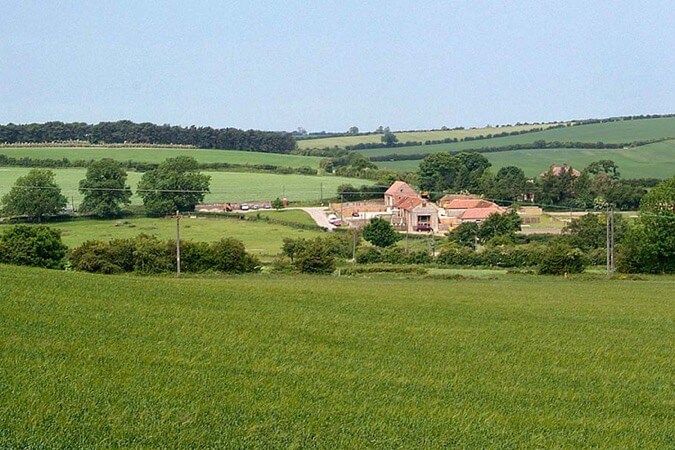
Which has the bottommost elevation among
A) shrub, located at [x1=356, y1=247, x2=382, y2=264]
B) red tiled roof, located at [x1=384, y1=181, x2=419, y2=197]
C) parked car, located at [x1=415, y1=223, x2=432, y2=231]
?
shrub, located at [x1=356, y1=247, x2=382, y2=264]

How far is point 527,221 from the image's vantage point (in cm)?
8806

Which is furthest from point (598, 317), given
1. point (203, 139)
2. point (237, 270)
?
point (203, 139)

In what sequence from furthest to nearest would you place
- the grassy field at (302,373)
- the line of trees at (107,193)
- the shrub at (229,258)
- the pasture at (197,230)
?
the line of trees at (107,193)
the pasture at (197,230)
the shrub at (229,258)
the grassy field at (302,373)

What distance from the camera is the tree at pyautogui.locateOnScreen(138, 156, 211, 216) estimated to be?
80.9m

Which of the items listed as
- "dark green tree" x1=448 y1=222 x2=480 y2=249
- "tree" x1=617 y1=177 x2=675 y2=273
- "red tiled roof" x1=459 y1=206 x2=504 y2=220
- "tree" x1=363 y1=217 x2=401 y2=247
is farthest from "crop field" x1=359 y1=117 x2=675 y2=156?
"tree" x1=617 y1=177 x2=675 y2=273

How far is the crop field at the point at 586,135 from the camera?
155 metres

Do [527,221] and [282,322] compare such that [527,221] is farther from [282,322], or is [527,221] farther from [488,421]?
[488,421]

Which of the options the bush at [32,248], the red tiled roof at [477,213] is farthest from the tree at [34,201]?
the red tiled roof at [477,213]

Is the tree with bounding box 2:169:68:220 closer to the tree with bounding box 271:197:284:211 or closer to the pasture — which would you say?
the pasture

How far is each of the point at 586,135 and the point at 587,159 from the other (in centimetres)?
2777

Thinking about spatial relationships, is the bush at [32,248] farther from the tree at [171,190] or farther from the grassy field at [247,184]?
the grassy field at [247,184]

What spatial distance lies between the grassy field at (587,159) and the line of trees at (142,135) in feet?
66.7

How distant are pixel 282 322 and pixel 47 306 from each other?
4989 millimetres

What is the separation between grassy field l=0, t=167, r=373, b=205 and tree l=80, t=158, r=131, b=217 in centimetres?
141
